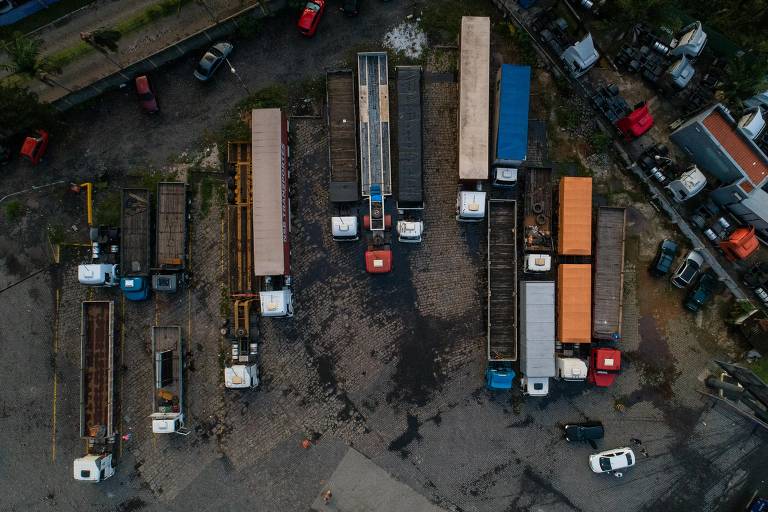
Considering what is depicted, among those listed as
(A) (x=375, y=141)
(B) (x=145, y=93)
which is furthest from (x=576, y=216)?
(B) (x=145, y=93)

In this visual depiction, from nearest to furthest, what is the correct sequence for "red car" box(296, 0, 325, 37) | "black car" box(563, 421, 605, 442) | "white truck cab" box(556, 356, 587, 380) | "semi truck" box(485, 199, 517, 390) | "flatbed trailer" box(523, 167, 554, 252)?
1. "white truck cab" box(556, 356, 587, 380)
2. "black car" box(563, 421, 605, 442)
3. "semi truck" box(485, 199, 517, 390)
4. "flatbed trailer" box(523, 167, 554, 252)
5. "red car" box(296, 0, 325, 37)

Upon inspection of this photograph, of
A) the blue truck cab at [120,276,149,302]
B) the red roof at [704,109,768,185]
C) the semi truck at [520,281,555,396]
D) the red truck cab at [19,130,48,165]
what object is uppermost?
the red roof at [704,109,768,185]

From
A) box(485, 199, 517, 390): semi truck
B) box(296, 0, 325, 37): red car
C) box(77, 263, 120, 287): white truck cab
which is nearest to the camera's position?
box(77, 263, 120, 287): white truck cab

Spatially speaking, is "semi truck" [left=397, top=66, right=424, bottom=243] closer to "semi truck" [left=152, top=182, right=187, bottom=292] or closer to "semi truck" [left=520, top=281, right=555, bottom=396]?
"semi truck" [left=520, top=281, right=555, bottom=396]

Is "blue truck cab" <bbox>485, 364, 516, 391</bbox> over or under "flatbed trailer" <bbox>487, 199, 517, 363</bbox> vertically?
under

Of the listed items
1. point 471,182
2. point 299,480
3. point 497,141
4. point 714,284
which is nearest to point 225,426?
point 299,480

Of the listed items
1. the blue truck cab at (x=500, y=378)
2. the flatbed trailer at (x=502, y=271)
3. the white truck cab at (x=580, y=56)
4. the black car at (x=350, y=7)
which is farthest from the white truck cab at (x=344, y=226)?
the white truck cab at (x=580, y=56)

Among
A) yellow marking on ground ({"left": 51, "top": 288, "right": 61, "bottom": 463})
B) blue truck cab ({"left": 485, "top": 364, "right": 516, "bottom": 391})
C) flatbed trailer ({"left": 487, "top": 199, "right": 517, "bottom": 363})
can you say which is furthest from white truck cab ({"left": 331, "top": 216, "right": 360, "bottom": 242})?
yellow marking on ground ({"left": 51, "top": 288, "right": 61, "bottom": 463})

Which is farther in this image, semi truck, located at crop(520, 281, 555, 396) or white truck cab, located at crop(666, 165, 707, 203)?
white truck cab, located at crop(666, 165, 707, 203)
